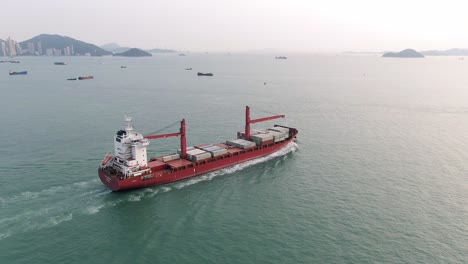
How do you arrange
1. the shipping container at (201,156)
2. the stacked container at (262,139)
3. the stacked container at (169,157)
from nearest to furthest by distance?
the shipping container at (201,156) < the stacked container at (169,157) < the stacked container at (262,139)

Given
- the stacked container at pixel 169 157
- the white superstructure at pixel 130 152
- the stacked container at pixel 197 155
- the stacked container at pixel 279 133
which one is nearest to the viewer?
the white superstructure at pixel 130 152

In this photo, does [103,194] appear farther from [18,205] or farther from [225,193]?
[225,193]

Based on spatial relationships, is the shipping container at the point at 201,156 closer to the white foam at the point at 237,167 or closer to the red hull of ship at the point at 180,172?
the red hull of ship at the point at 180,172

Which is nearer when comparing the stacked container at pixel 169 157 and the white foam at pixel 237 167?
the white foam at pixel 237 167

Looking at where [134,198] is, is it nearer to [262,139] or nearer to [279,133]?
[262,139]

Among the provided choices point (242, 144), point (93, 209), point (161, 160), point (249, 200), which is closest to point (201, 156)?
point (161, 160)

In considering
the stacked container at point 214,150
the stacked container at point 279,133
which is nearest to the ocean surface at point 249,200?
the stacked container at point 279,133

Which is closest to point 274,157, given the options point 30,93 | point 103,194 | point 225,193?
point 225,193

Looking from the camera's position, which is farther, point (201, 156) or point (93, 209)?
point (201, 156)
